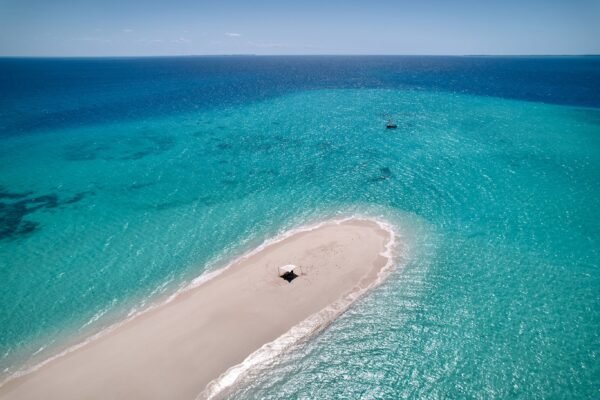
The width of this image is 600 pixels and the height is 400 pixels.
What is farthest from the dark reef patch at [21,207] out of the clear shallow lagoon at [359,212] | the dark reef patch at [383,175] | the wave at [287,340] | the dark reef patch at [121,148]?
the dark reef patch at [383,175]

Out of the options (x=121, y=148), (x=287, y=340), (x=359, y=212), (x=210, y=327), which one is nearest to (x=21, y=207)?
(x=121, y=148)

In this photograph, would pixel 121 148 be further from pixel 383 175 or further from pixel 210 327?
pixel 210 327

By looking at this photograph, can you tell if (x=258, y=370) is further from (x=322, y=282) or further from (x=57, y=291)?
(x=57, y=291)

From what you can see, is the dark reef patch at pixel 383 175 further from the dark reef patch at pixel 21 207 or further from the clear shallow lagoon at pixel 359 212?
the dark reef patch at pixel 21 207

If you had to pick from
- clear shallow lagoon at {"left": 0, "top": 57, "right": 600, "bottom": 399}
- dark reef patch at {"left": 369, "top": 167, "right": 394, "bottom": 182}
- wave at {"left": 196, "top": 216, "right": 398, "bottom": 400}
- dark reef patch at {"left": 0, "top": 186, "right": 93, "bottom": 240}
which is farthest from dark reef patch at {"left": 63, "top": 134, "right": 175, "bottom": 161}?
wave at {"left": 196, "top": 216, "right": 398, "bottom": 400}

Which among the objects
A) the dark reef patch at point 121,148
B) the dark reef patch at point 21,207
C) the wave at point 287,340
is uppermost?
the dark reef patch at point 121,148
